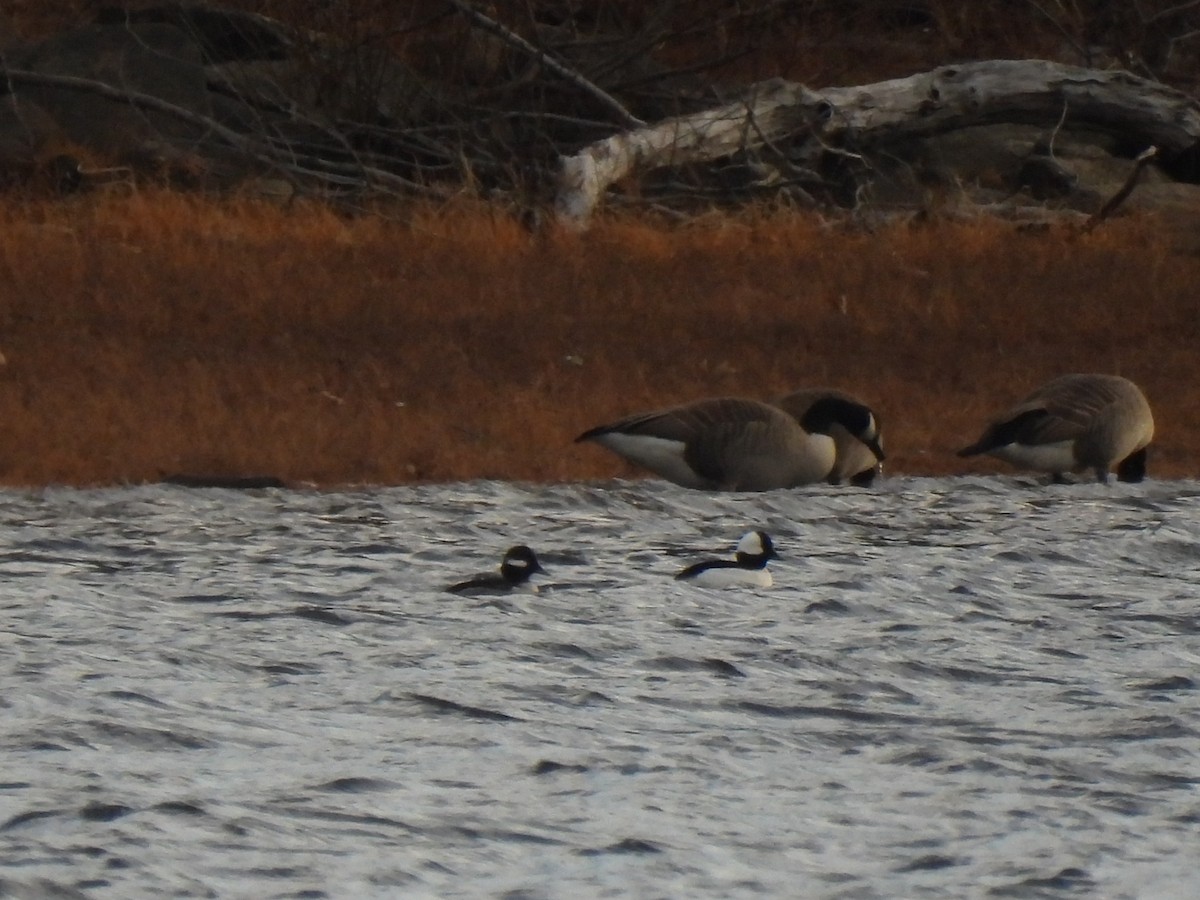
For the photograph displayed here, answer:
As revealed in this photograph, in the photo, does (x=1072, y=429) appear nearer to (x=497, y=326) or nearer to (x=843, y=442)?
(x=843, y=442)

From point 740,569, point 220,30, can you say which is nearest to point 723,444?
point 740,569

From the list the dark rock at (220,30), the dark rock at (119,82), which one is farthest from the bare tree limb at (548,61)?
the dark rock at (220,30)

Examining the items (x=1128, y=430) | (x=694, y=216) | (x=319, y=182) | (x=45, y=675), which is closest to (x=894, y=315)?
(x=694, y=216)

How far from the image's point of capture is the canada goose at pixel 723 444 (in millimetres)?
12477

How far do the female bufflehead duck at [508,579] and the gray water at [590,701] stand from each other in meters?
0.08

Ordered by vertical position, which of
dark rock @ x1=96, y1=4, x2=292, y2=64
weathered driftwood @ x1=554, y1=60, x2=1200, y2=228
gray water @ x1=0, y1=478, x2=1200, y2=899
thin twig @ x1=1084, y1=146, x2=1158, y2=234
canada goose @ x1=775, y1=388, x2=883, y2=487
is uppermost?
dark rock @ x1=96, y1=4, x2=292, y2=64

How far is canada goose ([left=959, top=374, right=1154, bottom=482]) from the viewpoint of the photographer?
13.0m

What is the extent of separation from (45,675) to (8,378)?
6957mm

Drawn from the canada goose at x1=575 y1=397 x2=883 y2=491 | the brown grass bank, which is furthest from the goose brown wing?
the brown grass bank

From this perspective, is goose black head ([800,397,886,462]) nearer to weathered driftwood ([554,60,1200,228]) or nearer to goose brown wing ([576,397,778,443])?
goose brown wing ([576,397,778,443])

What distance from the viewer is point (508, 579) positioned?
10.2 metres

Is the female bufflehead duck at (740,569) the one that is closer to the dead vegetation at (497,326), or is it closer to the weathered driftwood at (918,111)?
the dead vegetation at (497,326)

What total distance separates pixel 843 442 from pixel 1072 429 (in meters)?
1.30

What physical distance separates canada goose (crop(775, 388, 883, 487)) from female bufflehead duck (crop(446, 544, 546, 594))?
306cm
